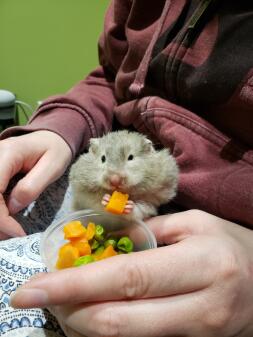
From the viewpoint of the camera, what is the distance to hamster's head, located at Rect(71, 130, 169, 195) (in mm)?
615

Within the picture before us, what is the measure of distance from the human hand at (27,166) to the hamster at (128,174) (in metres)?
0.07

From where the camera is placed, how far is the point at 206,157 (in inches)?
26.5

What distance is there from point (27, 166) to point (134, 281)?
1.28 feet

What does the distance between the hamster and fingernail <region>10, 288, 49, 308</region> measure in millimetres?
191

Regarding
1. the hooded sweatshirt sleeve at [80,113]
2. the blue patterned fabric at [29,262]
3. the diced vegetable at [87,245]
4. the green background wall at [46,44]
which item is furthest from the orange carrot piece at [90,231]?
the green background wall at [46,44]

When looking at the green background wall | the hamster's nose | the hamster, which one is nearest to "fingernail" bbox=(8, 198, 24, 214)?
the hamster

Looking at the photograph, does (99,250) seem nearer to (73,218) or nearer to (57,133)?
(73,218)

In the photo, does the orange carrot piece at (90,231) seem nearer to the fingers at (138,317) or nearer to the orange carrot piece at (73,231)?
the orange carrot piece at (73,231)

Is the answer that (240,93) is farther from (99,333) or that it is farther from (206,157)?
(99,333)

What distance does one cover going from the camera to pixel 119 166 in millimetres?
622

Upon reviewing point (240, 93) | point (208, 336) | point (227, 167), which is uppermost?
point (240, 93)

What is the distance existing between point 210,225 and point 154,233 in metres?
0.10

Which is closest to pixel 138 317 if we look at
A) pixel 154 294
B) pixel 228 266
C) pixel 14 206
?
pixel 154 294

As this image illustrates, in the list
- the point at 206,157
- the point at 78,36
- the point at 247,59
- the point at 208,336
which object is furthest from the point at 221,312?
the point at 78,36
